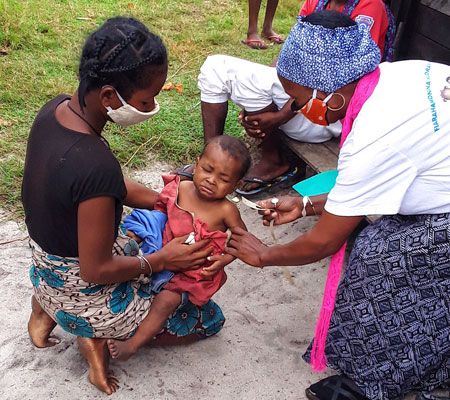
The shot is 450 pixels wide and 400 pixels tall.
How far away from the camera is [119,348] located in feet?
7.99

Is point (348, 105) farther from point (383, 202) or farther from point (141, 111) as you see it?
point (141, 111)

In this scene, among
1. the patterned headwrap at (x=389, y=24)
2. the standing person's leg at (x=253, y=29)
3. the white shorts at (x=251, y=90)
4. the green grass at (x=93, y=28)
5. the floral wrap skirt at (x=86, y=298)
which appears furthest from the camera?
the standing person's leg at (x=253, y=29)

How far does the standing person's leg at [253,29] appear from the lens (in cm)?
594

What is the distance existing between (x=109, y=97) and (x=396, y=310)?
1.33 meters

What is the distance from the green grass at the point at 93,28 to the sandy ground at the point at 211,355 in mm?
1043

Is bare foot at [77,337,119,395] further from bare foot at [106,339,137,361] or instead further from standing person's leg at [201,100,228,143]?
standing person's leg at [201,100,228,143]

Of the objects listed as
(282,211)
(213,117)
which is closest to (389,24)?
(213,117)

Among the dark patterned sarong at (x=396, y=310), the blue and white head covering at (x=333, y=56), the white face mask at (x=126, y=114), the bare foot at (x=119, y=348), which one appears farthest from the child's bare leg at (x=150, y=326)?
the blue and white head covering at (x=333, y=56)

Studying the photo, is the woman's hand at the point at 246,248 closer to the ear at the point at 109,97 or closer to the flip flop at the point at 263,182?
the ear at the point at 109,97

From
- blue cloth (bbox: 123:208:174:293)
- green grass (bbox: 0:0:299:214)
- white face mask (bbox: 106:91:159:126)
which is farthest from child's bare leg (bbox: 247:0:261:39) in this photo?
white face mask (bbox: 106:91:159:126)

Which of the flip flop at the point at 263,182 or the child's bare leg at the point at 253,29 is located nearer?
the flip flop at the point at 263,182

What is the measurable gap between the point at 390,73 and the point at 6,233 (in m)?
2.24

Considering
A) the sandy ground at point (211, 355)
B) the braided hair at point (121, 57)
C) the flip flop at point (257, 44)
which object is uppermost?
the braided hair at point (121, 57)

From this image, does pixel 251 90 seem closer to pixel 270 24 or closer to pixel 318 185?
pixel 318 185
